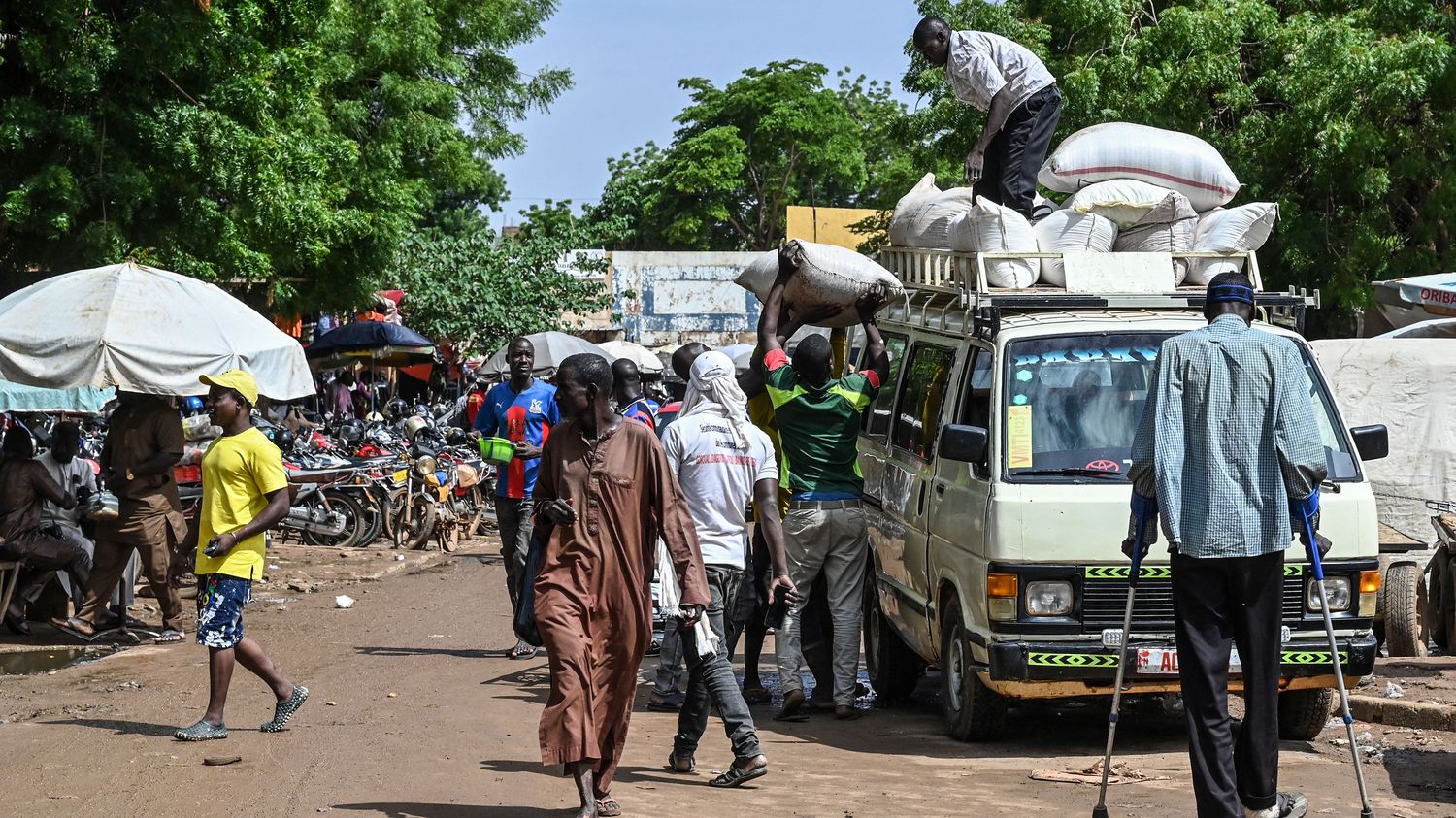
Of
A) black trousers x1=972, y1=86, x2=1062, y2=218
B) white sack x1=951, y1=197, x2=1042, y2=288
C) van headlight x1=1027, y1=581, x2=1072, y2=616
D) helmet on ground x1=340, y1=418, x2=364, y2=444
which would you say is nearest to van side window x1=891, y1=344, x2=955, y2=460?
white sack x1=951, y1=197, x2=1042, y2=288

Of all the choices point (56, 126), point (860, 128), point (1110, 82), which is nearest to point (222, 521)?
point (56, 126)

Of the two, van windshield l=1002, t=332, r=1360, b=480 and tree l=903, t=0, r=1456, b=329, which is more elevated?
tree l=903, t=0, r=1456, b=329

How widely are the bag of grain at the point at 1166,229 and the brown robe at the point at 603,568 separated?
3497 millimetres

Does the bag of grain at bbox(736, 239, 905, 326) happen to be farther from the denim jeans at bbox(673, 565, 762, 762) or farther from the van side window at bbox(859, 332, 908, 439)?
the denim jeans at bbox(673, 565, 762, 762)

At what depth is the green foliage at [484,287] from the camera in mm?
32062

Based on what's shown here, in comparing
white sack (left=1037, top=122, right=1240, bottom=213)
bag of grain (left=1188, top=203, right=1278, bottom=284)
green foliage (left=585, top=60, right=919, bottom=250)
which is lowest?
bag of grain (left=1188, top=203, right=1278, bottom=284)

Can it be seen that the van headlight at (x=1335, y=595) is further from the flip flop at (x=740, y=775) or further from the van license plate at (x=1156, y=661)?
the flip flop at (x=740, y=775)

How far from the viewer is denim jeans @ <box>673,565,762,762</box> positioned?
6.76 metres

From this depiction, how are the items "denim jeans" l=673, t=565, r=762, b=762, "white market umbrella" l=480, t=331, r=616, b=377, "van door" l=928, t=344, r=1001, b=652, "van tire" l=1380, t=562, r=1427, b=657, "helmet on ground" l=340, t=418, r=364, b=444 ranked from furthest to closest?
"white market umbrella" l=480, t=331, r=616, b=377 < "helmet on ground" l=340, t=418, r=364, b=444 < "van tire" l=1380, t=562, r=1427, b=657 < "van door" l=928, t=344, r=1001, b=652 < "denim jeans" l=673, t=565, r=762, b=762

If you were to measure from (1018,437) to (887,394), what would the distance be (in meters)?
2.18

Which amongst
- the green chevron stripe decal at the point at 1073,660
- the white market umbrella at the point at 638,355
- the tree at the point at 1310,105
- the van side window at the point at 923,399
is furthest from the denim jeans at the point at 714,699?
the white market umbrella at the point at 638,355

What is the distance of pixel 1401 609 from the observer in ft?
34.1

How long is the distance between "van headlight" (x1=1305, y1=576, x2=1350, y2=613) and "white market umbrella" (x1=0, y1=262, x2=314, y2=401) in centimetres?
730

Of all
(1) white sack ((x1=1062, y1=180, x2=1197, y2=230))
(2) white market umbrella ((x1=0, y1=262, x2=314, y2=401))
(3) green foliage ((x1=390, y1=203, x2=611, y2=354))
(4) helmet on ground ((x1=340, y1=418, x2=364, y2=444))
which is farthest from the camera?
(3) green foliage ((x1=390, y1=203, x2=611, y2=354))
